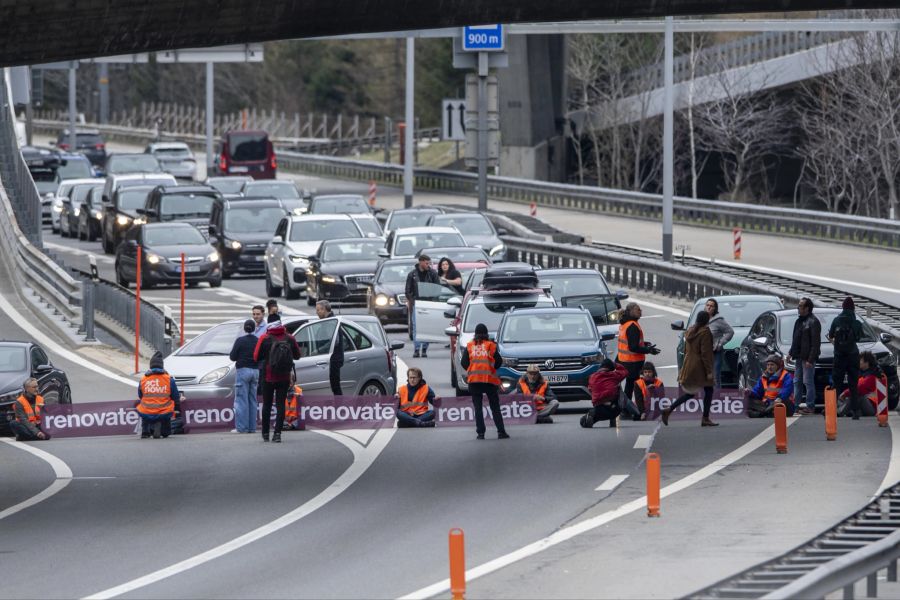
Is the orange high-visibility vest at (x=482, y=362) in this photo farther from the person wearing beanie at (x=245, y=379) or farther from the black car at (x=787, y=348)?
the black car at (x=787, y=348)

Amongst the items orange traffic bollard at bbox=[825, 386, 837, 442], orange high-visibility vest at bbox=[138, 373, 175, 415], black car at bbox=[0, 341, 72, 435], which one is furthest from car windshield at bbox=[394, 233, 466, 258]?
orange traffic bollard at bbox=[825, 386, 837, 442]

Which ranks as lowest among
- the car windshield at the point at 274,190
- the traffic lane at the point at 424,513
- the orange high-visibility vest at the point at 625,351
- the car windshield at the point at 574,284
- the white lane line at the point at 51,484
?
the white lane line at the point at 51,484

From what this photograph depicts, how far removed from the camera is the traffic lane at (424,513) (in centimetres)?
1438

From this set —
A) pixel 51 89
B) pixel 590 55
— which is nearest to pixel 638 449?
pixel 590 55

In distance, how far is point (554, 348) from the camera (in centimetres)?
2530

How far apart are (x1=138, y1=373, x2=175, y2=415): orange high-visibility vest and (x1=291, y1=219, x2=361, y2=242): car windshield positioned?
1729 centimetres

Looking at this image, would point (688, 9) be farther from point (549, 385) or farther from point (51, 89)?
point (51, 89)

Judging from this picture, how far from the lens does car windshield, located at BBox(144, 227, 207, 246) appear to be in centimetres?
4184

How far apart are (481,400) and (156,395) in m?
4.17

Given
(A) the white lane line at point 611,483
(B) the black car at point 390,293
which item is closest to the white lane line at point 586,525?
(A) the white lane line at point 611,483

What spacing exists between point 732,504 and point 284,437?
7.96 m

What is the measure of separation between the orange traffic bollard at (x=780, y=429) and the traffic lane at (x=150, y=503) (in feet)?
16.1

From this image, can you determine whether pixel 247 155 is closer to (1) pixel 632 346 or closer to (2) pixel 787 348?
(2) pixel 787 348

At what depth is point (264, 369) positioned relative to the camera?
22.5 metres
